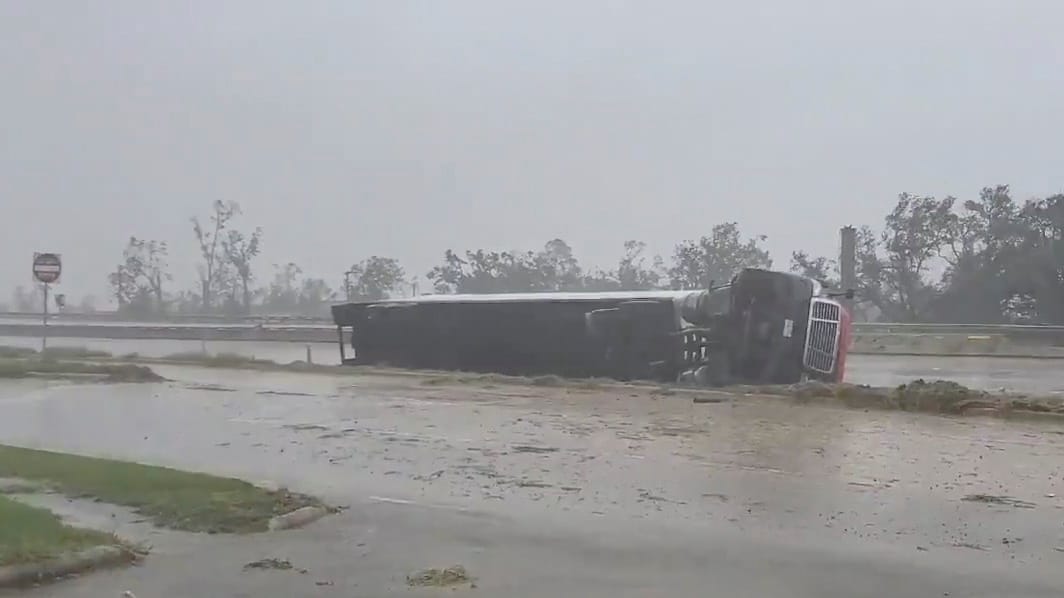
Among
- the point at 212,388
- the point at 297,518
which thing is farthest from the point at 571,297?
the point at 297,518

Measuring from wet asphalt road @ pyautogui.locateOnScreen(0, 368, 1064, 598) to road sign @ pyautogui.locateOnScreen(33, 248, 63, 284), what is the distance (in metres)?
9.34

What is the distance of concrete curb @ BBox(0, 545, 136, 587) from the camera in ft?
21.8

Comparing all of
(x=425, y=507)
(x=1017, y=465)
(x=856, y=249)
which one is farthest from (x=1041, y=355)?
(x=425, y=507)

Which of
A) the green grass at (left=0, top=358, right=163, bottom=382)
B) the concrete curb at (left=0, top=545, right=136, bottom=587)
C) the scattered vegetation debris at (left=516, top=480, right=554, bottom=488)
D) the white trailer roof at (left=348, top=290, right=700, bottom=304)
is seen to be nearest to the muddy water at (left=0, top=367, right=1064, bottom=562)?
the scattered vegetation debris at (left=516, top=480, right=554, bottom=488)

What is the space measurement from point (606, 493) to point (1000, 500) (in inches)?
135

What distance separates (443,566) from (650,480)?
153 inches

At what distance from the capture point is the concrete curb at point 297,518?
8430 millimetres

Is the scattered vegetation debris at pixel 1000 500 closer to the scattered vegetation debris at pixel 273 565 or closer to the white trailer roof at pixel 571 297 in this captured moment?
the scattered vegetation debris at pixel 273 565

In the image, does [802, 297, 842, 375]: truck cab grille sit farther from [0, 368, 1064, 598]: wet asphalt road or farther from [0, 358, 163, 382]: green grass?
[0, 358, 163, 382]: green grass

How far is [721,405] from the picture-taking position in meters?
18.0

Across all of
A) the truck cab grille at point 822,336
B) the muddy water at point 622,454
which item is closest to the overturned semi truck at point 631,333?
the truck cab grille at point 822,336

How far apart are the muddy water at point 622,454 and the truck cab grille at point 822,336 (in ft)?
8.96

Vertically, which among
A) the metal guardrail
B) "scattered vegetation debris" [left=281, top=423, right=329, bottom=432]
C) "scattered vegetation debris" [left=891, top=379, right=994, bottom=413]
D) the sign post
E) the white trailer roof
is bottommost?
"scattered vegetation debris" [left=281, top=423, right=329, bottom=432]

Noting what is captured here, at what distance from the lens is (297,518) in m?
8.65
